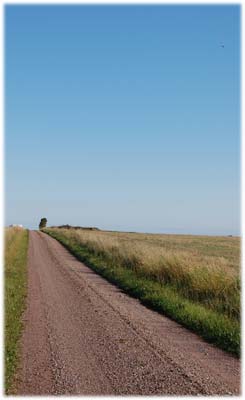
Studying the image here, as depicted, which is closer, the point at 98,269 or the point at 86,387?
the point at 86,387

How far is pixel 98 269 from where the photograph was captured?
71.5ft

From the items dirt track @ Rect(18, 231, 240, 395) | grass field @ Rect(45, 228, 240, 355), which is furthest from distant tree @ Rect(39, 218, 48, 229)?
dirt track @ Rect(18, 231, 240, 395)

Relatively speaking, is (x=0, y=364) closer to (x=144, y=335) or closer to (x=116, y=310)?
(x=144, y=335)

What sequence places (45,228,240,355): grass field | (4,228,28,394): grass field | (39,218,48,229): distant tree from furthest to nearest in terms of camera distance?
(39,218,48,229): distant tree
(45,228,240,355): grass field
(4,228,28,394): grass field

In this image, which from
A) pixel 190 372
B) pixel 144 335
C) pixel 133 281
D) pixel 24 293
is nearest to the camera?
pixel 190 372

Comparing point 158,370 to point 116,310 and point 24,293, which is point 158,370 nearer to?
point 116,310

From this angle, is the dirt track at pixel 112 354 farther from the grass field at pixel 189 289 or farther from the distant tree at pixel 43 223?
the distant tree at pixel 43 223

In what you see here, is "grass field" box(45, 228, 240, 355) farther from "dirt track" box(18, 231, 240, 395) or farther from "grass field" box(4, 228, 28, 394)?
"grass field" box(4, 228, 28, 394)

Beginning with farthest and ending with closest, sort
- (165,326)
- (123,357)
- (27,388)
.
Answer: (165,326), (123,357), (27,388)

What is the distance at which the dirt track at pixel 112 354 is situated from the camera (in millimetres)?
7121

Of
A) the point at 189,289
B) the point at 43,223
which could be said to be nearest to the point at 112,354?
the point at 189,289

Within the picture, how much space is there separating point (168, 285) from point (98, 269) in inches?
266

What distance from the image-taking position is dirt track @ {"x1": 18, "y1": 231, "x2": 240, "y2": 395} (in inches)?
280

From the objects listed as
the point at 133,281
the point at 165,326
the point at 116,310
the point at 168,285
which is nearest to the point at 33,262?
the point at 133,281
